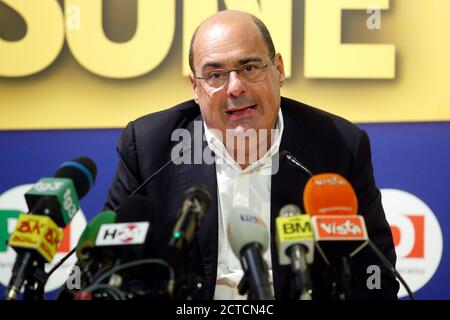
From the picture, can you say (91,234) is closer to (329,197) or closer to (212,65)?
(329,197)

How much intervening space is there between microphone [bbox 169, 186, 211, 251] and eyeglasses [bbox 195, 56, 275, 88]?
822 mm

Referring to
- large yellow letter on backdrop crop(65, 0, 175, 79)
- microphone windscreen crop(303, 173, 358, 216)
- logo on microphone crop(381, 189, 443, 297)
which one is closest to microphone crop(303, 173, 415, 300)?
microphone windscreen crop(303, 173, 358, 216)

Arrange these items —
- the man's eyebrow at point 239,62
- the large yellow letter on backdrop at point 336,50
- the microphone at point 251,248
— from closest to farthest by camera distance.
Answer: the microphone at point 251,248
the man's eyebrow at point 239,62
the large yellow letter on backdrop at point 336,50

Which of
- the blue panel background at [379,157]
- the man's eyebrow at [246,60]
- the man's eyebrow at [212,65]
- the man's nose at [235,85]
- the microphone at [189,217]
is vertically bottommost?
the blue panel background at [379,157]

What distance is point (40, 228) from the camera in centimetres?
148

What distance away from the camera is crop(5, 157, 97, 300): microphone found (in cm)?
145

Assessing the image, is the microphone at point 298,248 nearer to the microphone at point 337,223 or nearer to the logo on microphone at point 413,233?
→ the microphone at point 337,223

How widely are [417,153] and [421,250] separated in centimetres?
43

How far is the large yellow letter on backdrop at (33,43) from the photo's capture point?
299cm

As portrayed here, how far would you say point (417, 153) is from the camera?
119 inches

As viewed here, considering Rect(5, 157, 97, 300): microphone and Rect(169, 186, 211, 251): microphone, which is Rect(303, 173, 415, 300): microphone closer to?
Rect(169, 186, 211, 251): microphone

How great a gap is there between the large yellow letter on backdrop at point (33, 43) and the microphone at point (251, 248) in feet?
5.84

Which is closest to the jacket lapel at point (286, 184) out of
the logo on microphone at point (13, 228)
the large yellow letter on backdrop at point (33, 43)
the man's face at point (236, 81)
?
the man's face at point (236, 81)
